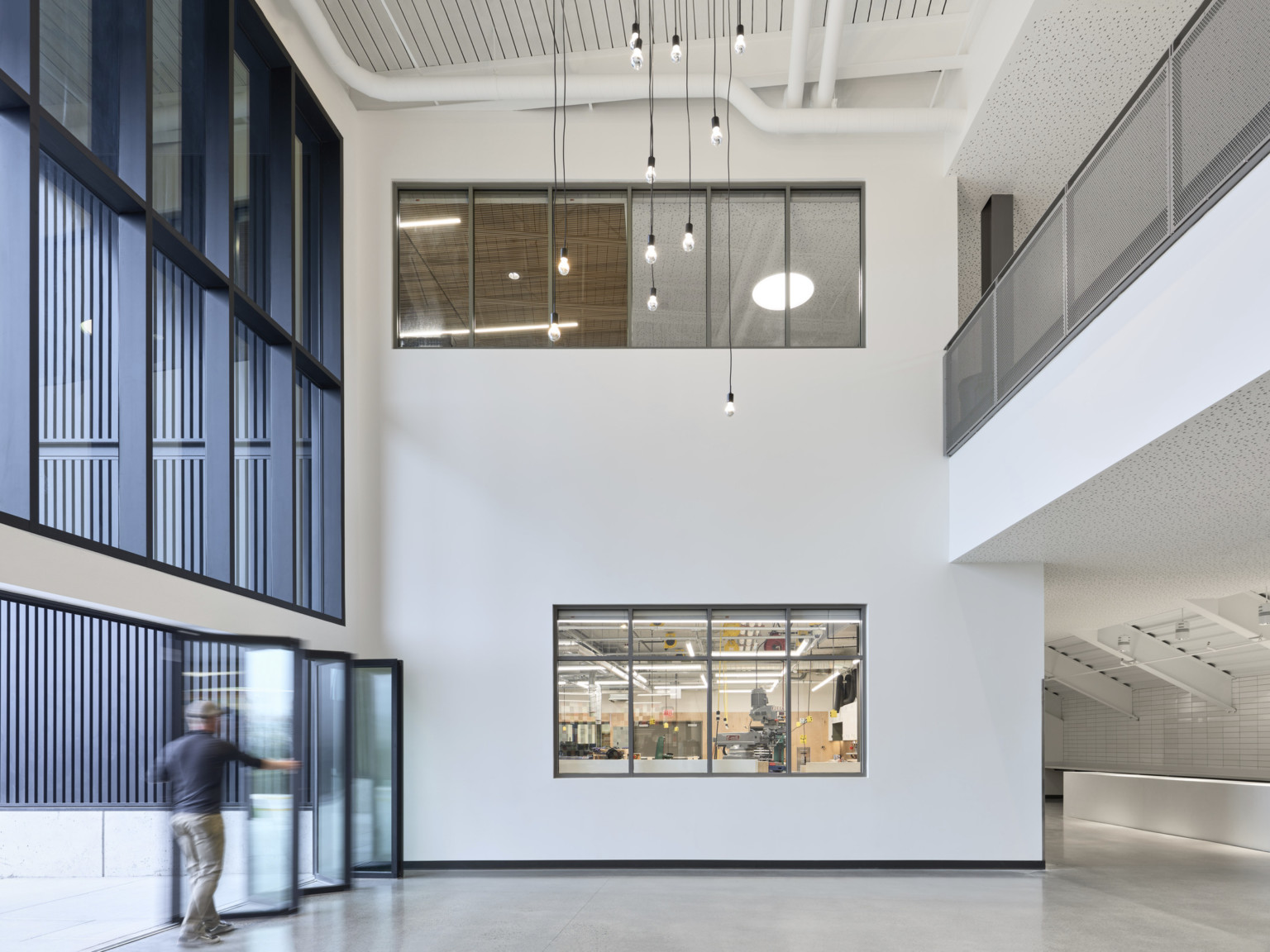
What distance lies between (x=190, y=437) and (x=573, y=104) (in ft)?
17.5

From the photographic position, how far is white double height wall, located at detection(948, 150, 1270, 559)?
4.79m

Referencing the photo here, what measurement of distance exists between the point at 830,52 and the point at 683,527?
15.6ft

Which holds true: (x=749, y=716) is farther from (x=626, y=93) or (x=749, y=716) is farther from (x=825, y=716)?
(x=626, y=93)

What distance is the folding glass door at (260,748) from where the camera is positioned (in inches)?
306

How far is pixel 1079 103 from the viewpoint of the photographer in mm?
9617

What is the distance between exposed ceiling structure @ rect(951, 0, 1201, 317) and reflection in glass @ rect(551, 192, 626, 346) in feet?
11.7

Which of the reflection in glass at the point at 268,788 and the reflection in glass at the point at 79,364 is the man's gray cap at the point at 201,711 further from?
the reflection in glass at the point at 79,364

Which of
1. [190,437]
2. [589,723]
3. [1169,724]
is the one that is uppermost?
[190,437]

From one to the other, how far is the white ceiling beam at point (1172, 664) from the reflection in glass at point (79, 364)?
50.1ft

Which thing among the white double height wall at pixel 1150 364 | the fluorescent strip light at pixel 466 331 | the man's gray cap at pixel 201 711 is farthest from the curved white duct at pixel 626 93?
the man's gray cap at pixel 201 711

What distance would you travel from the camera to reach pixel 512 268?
440 inches

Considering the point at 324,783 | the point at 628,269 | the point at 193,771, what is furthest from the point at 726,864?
the point at 628,269

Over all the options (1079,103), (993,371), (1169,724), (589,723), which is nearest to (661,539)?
(589,723)

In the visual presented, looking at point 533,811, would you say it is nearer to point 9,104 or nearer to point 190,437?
point 190,437
